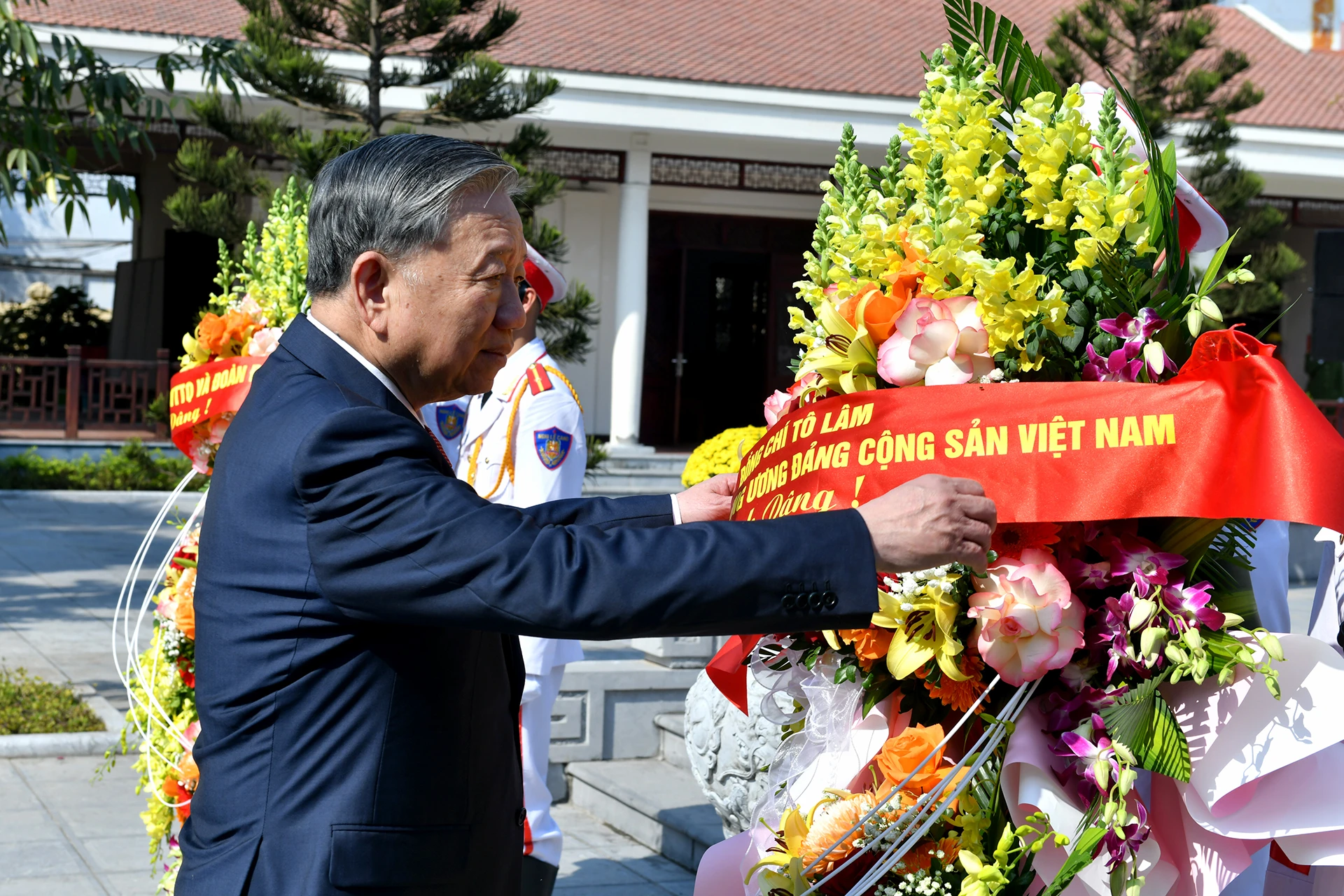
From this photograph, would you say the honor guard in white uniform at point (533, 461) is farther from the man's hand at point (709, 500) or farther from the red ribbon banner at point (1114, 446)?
the red ribbon banner at point (1114, 446)

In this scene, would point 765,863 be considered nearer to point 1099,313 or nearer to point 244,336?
point 1099,313

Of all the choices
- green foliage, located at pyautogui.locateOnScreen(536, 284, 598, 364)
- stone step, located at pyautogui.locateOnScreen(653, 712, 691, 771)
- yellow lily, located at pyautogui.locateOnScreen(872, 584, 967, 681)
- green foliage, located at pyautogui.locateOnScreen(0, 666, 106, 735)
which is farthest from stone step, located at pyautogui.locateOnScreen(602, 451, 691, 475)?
yellow lily, located at pyautogui.locateOnScreen(872, 584, 967, 681)

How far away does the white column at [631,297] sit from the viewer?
1406 centimetres

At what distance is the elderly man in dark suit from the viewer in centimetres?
136

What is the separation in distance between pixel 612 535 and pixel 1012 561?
520 mm

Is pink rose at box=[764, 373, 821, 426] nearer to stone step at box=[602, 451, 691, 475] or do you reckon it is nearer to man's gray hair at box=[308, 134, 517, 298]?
man's gray hair at box=[308, 134, 517, 298]

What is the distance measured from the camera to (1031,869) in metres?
1.65

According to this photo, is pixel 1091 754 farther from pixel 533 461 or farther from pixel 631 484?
pixel 631 484

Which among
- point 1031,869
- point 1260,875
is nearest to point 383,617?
point 1031,869

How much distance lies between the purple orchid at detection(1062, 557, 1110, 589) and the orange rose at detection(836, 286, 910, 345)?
36cm

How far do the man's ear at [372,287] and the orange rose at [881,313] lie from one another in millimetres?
598

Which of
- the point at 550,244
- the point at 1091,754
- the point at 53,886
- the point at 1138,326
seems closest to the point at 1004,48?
the point at 1138,326

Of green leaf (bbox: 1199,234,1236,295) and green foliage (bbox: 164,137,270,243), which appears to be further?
green foliage (bbox: 164,137,270,243)

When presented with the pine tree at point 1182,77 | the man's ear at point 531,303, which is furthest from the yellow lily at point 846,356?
the pine tree at point 1182,77
